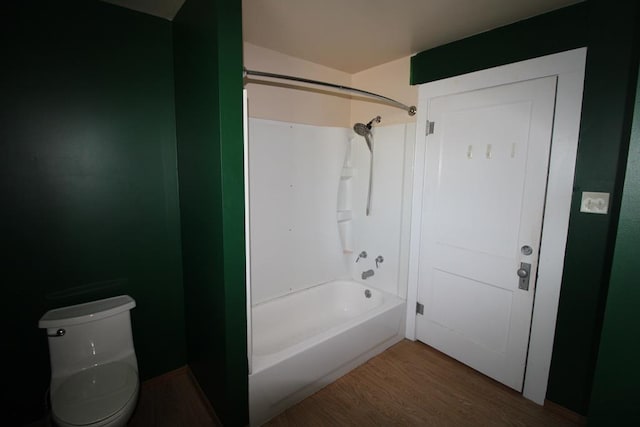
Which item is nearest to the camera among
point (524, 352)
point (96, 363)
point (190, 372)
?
point (96, 363)

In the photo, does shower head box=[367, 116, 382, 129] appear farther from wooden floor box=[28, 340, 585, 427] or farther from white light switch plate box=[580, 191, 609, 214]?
wooden floor box=[28, 340, 585, 427]

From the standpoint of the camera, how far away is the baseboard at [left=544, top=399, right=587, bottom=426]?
68.1 inches

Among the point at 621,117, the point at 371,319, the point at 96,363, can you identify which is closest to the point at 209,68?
the point at 96,363

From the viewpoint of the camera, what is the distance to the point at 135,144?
1.82m

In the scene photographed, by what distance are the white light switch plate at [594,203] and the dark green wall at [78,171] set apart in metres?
2.57

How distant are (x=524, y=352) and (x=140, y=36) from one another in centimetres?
323

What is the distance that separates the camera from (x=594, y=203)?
1.61 metres

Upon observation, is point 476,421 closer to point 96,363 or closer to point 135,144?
point 96,363

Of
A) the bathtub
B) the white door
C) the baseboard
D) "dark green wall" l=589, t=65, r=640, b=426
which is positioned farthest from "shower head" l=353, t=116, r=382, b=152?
the baseboard

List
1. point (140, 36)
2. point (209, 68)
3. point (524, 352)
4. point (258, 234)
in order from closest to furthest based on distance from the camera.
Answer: point (209, 68), point (140, 36), point (524, 352), point (258, 234)

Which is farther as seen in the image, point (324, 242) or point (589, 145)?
point (324, 242)

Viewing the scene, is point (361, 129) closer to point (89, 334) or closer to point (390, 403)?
point (390, 403)

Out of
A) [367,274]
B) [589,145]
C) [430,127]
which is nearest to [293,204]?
[367,274]

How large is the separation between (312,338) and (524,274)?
1470mm
